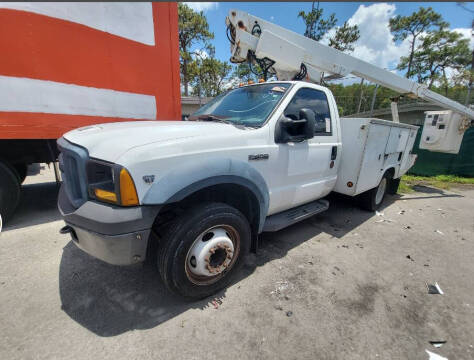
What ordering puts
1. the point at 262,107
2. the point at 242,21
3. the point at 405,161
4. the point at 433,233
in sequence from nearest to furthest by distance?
the point at 262,107, the point at 242,21, the point at 433,233, the point at 405,161

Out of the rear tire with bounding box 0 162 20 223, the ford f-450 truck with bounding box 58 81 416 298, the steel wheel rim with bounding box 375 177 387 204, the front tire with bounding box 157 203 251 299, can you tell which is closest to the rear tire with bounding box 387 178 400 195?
the steel wheel rim with bounding box 375 177 387 204

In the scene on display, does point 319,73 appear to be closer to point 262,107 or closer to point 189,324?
point 262,107

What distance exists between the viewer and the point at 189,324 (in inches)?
71.1

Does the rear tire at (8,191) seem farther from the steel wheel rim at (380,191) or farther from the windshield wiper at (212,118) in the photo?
the steel wheel rim at (380,191)

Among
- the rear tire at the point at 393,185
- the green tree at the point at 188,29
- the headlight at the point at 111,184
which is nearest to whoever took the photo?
the headlight at the point at 111,184

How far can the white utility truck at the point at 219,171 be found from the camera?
1.57 metres

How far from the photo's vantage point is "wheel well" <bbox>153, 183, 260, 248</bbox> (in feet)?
6.42

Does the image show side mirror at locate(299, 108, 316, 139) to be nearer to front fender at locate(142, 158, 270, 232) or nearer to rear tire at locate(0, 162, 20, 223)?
front fender at locate(142, 158, 270, 232)

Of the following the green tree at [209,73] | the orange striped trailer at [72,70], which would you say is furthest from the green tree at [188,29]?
the orange striped trailer at [72,70]

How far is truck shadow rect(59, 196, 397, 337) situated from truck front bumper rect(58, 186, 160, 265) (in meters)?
0.59

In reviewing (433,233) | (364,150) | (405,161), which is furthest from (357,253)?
(405,161)

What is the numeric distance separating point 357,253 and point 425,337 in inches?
47.9

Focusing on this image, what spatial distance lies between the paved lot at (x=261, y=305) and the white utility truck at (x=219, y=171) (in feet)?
1.12

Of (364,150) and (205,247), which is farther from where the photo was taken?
A: (364,150)
